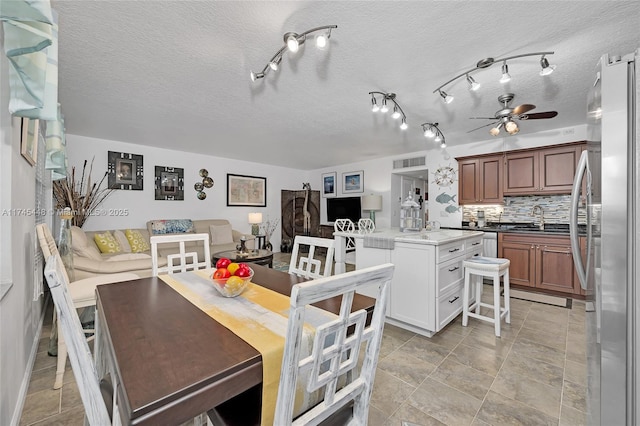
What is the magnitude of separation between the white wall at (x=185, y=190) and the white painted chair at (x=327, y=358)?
4.99 metres

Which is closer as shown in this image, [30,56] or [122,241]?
[30,56]

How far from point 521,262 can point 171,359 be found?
4.53 metres

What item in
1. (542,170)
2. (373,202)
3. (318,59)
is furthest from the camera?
(373,202)

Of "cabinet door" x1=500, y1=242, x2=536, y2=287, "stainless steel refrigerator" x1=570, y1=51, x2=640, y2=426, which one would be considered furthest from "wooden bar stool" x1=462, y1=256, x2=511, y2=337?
"stainless steel refrigerator" x1=570, y1=51, x2=640, y2=426

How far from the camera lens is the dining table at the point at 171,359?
0.61 meters

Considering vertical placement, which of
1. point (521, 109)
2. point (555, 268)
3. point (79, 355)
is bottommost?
point (555, 268)

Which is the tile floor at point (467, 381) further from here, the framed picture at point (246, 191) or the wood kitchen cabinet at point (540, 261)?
the framed picture at point (246, 191)

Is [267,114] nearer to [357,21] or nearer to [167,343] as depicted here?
[357,21]

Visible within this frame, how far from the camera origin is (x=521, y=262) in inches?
147

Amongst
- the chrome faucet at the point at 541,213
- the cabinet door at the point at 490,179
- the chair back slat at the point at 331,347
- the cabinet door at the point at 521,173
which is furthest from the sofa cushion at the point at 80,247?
the chrome faucet at the point at 541,213

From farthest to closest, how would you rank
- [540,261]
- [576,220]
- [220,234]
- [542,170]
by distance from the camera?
1. [220,234]
2. [542,170]
3. [540,261]
4. [576,220]

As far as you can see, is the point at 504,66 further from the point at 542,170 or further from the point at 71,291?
the point at 71,291

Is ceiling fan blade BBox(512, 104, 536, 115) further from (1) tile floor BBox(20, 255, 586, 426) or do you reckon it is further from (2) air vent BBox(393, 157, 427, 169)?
(2) air vent BBox(393, 157, 427, 169)

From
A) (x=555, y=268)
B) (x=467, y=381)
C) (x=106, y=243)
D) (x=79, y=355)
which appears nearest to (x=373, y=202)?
(x=555, y=268)
